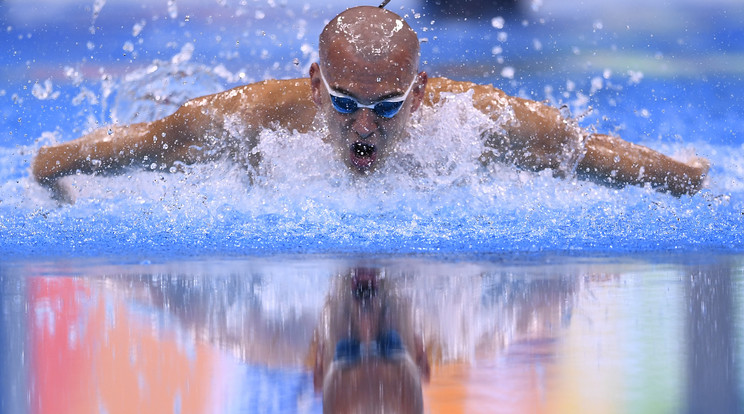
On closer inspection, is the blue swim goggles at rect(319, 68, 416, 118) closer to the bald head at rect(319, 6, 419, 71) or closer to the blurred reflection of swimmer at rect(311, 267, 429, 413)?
the bald head at rect(319, 6, 419, 71)

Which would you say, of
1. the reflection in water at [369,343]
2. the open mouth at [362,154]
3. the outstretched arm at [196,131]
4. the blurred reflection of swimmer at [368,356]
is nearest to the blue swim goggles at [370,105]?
the open mouth at [362,154]

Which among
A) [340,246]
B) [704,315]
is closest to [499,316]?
[704,315]

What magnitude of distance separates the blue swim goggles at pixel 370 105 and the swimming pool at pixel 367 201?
359 mm

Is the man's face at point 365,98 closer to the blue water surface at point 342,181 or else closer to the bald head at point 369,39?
the bald head at point 369,39

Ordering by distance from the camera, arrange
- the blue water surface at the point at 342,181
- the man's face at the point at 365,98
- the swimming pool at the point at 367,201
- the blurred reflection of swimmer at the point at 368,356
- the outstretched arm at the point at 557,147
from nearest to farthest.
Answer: the blurred reflection of swimmer at the point at 368,356 → the swimming pool at the point at 367,201 → the man's face at the point at 365,98 → the blue water surface at the point at 342,181 → the outstretched arm at the point at 557,147

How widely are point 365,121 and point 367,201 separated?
0.43 metres

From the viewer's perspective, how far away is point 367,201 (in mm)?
2896

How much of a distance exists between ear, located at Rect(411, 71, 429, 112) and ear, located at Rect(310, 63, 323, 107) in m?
0.27

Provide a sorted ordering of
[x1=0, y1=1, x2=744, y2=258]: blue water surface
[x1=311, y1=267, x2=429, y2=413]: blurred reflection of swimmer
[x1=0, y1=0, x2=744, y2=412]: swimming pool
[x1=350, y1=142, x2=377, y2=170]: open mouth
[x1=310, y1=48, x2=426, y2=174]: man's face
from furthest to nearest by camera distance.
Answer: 1. [x1=0, y1=1, x2=744, y2=258]: blue water surface
2. [x1=350, y1=142, x2=377, y2=170]: open mouth
3. [x1=310, y1=48, x2=426, y2=174]: man's face
4. [x1=0, y1=0, x2=744, y2=412]: swimming pool
5. [x1=311, y1=267, x2=429, y2=413]: blurred reflection of swimmer

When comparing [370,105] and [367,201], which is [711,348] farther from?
[367,201]

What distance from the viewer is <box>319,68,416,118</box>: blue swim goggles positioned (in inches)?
98.0

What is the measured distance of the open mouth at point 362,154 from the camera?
261cm

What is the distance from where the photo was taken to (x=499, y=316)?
1379 mm

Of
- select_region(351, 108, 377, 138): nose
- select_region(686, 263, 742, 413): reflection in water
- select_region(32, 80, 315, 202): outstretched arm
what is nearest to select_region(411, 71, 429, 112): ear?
select_region(351, 108, 377, 138): nose
